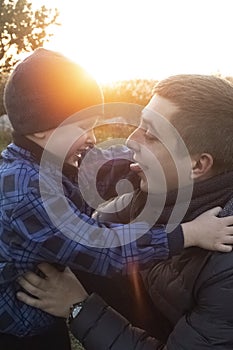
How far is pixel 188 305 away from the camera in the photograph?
2.09 meters

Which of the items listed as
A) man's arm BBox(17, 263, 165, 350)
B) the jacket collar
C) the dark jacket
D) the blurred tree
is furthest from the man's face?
the blurred tree

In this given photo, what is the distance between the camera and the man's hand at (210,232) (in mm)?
1951

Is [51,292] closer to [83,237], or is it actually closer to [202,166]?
[83,237]

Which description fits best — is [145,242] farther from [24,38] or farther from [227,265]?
[24,38]

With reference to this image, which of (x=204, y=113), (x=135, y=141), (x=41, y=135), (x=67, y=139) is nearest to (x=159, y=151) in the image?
(x=135, y=141)

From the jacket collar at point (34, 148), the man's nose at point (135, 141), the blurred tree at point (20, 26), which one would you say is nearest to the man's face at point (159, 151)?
the man's nose at point (135, 141)

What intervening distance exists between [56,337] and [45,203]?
76 centimetres

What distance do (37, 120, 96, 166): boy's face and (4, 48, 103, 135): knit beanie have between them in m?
0.03

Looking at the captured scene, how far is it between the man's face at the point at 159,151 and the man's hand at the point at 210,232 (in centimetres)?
18

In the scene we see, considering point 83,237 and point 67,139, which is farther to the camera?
point 67,139

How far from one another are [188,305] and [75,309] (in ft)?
1.52

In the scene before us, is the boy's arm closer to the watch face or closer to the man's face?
the man's face

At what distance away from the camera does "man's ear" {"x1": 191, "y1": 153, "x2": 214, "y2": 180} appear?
2092 mm

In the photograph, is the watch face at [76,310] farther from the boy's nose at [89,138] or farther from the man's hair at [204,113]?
the man's hair at [204,113]
